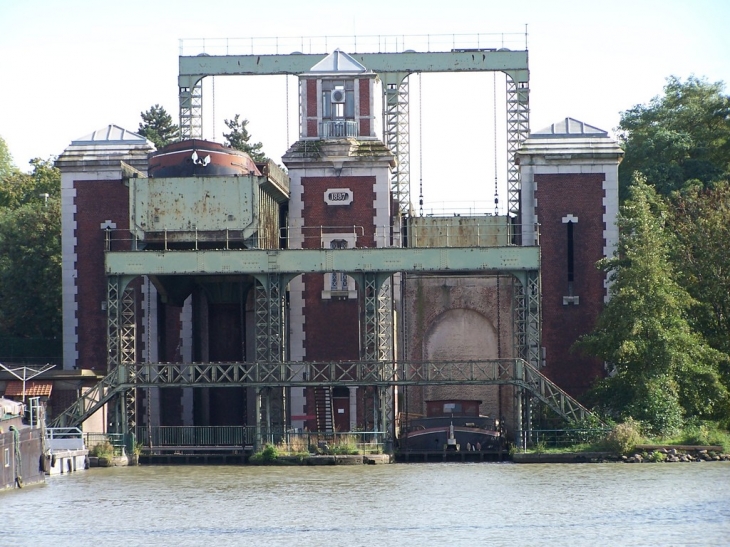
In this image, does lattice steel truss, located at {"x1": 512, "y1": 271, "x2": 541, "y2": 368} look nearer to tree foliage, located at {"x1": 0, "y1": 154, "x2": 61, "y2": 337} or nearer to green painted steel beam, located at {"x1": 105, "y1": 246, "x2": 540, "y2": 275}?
green painted steel beam, located at {"x1": 105, "y1": 246, "x2": 540, "y2": 275}

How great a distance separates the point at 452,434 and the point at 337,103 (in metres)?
14.8

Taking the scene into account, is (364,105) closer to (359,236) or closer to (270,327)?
(359,236)

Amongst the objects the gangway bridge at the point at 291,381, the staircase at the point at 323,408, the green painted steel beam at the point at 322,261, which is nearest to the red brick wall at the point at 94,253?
the green painted steel beam at the point at 322,261

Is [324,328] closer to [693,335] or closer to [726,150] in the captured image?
[693,335]

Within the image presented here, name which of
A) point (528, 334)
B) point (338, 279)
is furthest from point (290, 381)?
point (528, 334)

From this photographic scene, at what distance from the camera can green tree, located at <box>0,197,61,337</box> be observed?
69.5 metres

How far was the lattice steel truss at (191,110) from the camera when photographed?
69.8 m

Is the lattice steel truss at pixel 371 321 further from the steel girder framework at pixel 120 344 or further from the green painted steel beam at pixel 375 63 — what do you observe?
the green painted steel beam at pixel 375 63

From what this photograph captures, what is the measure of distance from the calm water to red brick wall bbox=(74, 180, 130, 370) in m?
11.0

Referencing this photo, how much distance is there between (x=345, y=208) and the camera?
2296 inches

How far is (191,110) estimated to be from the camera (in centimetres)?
7019

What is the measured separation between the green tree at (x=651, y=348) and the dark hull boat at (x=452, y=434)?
420 centimetres

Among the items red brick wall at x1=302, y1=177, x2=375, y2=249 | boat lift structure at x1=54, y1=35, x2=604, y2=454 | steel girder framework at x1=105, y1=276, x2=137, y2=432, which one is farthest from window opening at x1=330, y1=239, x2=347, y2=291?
steel girder framework at x1=105, y1=276, x2=137, y2=432

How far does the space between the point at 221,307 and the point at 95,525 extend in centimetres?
2454
